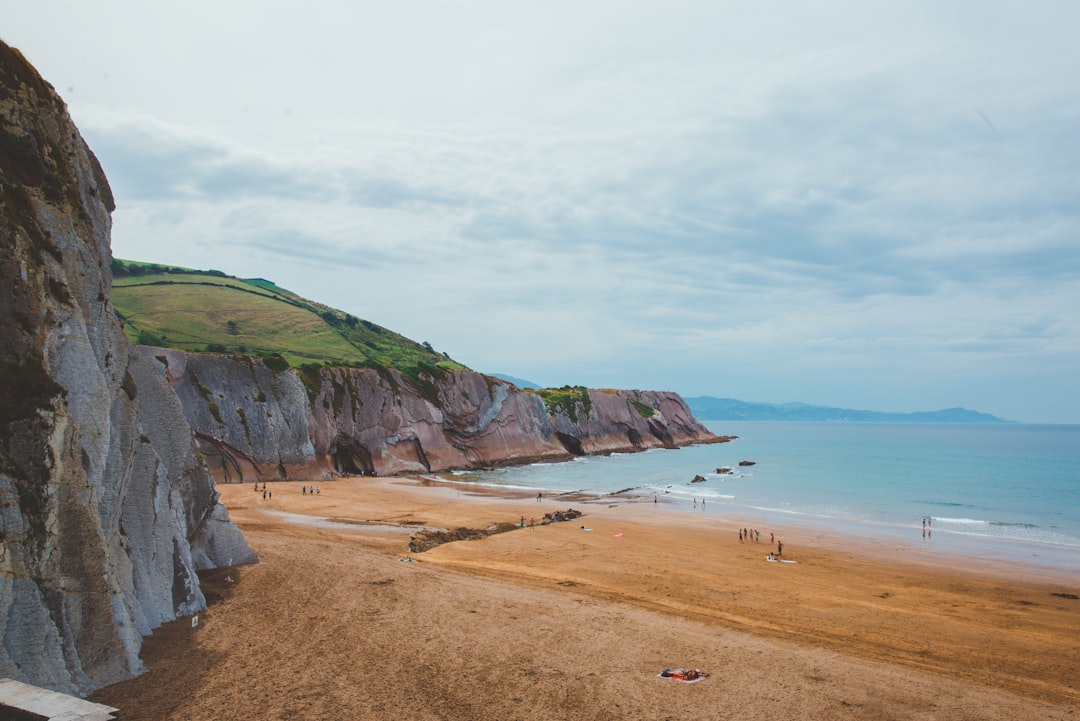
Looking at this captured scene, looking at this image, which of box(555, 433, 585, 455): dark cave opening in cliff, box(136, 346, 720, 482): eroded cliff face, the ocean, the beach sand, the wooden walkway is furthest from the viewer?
box(555, 433, 585, 455): dark cave opening in cliff

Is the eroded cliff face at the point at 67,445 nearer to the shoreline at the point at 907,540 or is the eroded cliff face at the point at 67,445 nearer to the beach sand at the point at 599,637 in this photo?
the beach sand at the point at 599,637

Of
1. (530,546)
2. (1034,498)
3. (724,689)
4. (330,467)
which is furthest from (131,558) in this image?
(1034,498)

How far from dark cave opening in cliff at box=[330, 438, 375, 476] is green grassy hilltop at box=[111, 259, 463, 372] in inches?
598

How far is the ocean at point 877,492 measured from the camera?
37.1 metres

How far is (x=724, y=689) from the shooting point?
42.9 ft

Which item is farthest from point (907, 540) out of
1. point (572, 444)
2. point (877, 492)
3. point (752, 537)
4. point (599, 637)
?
point (572, 444)

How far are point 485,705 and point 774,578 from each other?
1680 centimetres

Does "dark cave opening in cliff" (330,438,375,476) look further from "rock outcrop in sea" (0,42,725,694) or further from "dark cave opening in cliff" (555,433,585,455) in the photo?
"rock outcrop in sea" (0,42,725,694)

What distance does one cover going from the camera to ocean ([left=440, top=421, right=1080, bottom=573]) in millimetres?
37062

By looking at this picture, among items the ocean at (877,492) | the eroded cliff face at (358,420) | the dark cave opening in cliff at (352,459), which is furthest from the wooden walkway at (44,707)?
the dark cave opening in cliff at (352,459)

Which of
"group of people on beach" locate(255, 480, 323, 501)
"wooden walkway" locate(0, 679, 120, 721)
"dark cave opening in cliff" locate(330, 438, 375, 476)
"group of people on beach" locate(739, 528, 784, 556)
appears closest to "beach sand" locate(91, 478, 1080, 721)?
"wooden walkway" locate(0, 679, 120, 721)

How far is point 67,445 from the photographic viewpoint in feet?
35.3

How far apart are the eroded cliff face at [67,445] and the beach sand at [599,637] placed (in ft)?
3.74

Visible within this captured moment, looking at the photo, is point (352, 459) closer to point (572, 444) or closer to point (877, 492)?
point (572, 444)
